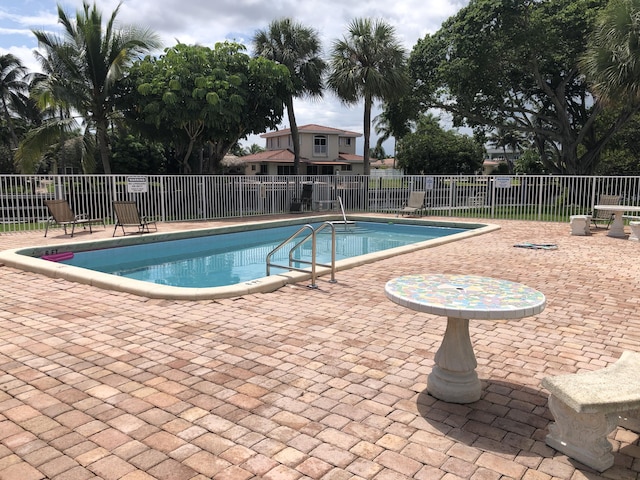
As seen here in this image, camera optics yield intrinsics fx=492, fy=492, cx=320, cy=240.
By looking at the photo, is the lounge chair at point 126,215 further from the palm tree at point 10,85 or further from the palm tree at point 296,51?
the palm tree at point 10,85

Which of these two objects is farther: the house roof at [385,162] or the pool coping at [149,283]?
the house roof at [385,162]

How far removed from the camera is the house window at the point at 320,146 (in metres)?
47.1

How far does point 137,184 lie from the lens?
50.6ft

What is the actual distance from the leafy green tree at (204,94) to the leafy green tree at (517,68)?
880 cm

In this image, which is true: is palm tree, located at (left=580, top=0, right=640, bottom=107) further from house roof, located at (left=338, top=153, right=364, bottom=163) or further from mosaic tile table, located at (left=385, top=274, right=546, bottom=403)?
house roof, located at (left=338, top=153, right=364, bottom=163)

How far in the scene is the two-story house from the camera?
45000 millimetres

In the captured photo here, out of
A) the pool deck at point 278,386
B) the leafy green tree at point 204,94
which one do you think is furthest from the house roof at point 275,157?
the pool deck at point 278,386

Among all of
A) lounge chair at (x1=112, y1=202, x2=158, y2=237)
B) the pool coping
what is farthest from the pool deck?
lounge chair at (x1=112, y1=202, x2=158, y2=237)

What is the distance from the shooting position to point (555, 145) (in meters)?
29.2

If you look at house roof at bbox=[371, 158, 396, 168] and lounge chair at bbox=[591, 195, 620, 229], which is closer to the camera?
lounge chair at bbox=[591, 195, 620, 229]

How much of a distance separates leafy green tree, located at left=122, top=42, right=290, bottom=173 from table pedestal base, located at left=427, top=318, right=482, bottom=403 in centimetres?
1674

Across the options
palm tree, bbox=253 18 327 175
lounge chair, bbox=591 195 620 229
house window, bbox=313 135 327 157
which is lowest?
lounge chair, bbox=591 195 620 229

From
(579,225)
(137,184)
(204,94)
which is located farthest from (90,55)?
(579,225)

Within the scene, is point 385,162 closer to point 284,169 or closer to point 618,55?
point 284,169
